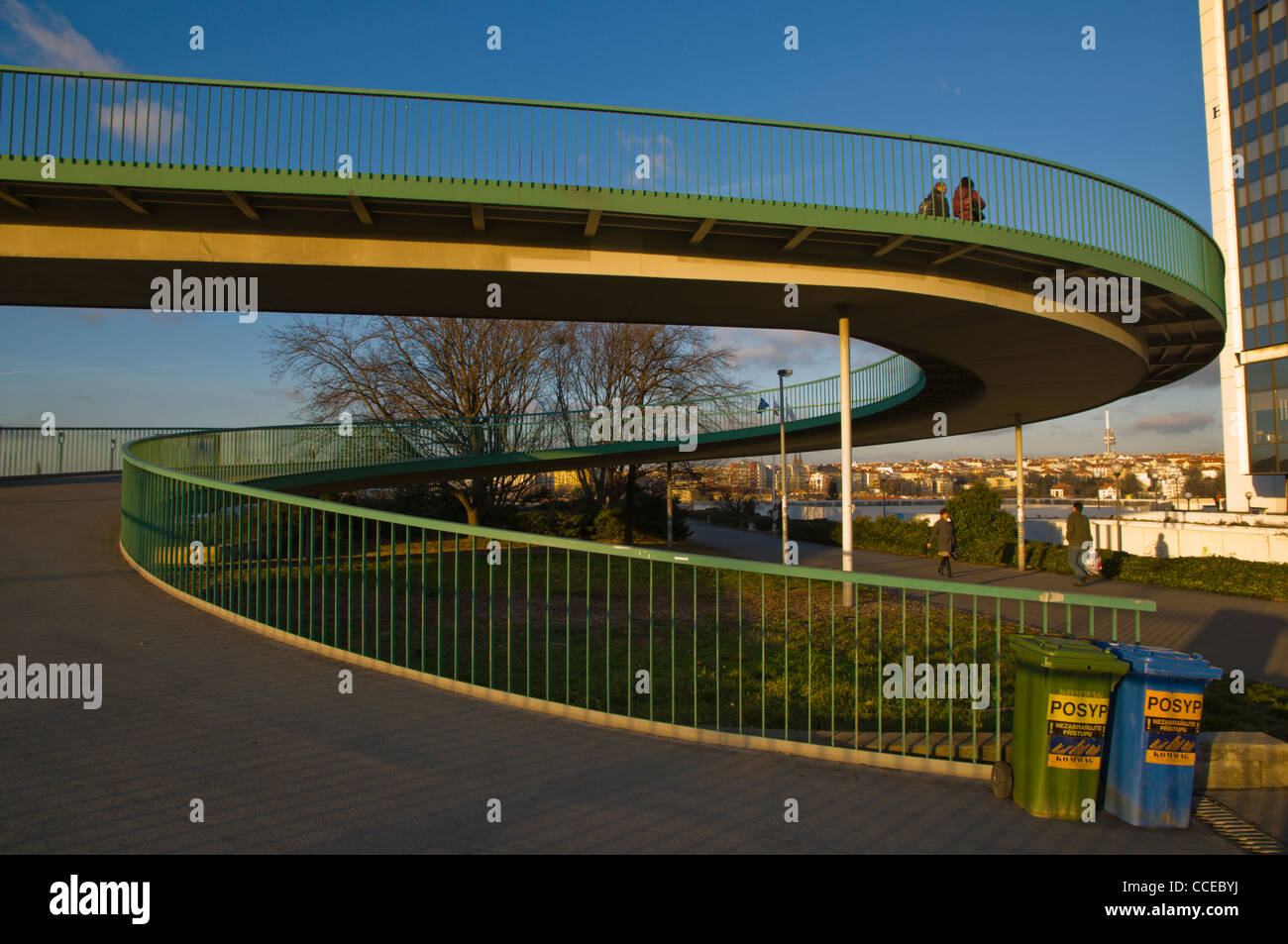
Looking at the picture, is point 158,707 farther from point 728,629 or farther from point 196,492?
point 728,629

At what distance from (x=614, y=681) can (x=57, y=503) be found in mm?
14234

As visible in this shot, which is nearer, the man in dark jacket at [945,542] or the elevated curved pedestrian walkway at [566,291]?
the elevated curved pedestrian walkway at [566,291]

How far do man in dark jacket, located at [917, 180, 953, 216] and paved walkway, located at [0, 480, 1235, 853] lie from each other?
9508 millimetres

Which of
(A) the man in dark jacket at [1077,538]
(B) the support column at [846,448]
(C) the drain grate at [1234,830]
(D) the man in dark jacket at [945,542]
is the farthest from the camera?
(D) the man in dark jacket at [945,542]

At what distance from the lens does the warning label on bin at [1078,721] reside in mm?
4168

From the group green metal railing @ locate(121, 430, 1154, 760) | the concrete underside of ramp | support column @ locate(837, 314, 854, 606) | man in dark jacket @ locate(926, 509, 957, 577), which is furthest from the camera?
man in dark jacket @ locate(926, 509, 957, 577)

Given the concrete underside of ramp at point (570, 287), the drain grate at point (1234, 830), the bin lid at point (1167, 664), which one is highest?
the concrete underside of ramp at point (570, 287)

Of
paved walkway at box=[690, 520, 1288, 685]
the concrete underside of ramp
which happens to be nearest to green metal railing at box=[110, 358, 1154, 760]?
paved walkway at box=[690, 520, 1288, 685]

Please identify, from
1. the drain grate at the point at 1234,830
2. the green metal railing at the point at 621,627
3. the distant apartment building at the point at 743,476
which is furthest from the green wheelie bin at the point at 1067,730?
the distant apartment building at the point at 743,476

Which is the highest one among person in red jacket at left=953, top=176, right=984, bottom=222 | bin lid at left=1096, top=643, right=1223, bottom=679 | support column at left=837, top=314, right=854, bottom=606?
person in red jacket at left=953, top=176, right=984, bottom=222

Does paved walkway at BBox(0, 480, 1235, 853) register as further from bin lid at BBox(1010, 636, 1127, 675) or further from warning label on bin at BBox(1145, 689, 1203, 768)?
bin lid at BBox(1010, 636, 1127, 675)

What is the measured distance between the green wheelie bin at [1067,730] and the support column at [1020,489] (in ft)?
57.9

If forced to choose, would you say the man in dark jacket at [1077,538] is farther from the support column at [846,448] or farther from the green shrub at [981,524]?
the support column at [846,448]

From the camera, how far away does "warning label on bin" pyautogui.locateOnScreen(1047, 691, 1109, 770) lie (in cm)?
417
